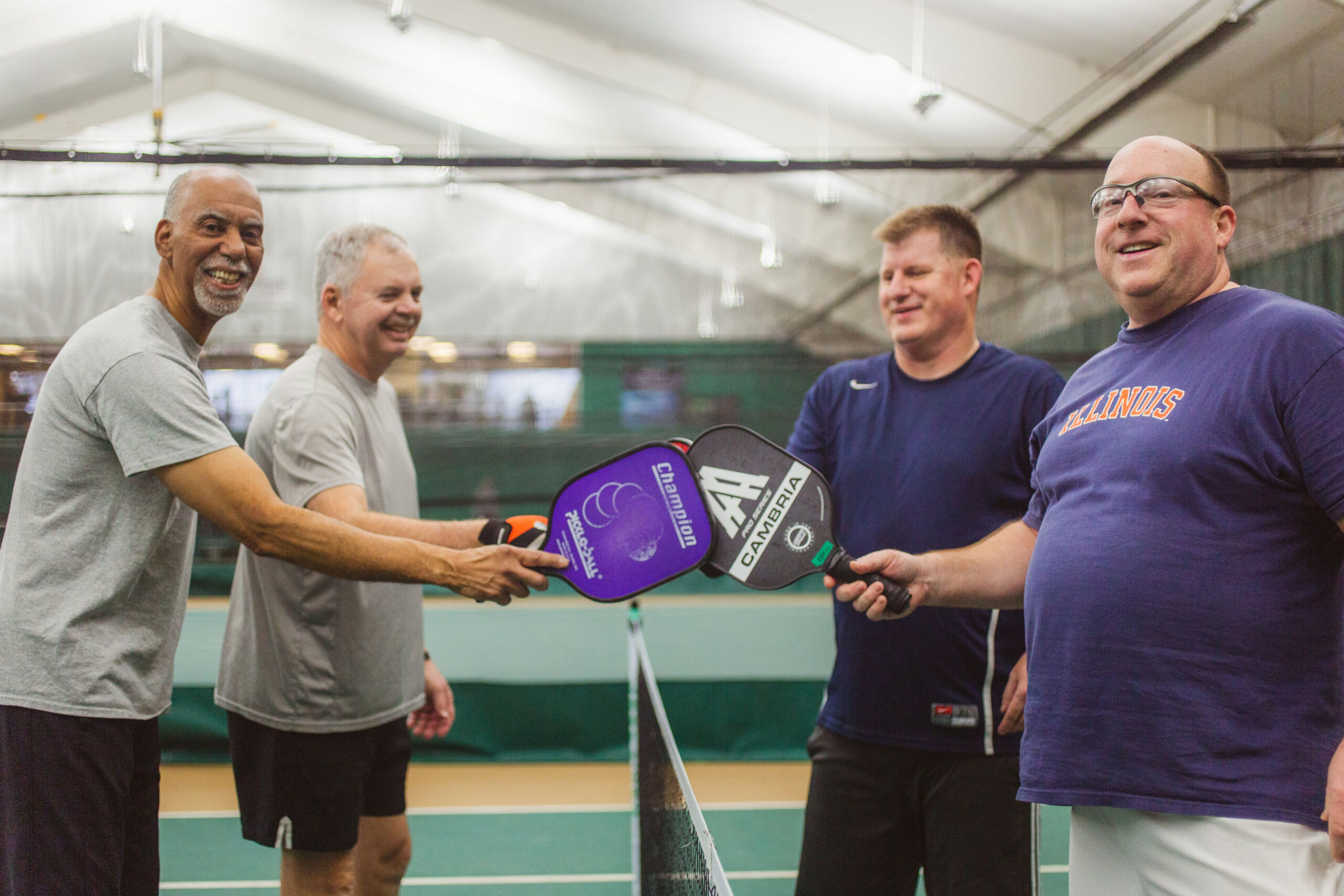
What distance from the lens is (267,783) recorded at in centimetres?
225

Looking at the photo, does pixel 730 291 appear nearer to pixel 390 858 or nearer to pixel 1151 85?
pixel 1151 85

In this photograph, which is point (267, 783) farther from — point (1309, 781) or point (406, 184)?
point (406, 184)

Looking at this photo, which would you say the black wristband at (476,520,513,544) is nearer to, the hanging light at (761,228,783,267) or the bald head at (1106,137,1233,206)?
the bald head at (1106,137,1233,206)

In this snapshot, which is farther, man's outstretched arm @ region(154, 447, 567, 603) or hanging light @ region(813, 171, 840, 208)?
hanging light @ region(813, 171, 840, 208)

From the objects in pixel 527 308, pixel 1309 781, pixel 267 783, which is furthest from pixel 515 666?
pixel 1309 781

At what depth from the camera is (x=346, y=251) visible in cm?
250

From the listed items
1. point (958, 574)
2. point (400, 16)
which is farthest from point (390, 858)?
point (400, 16)

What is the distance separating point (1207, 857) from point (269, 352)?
570cm

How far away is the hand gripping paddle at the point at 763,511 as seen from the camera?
1.94 m

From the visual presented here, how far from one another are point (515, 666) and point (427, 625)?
0.79 metres

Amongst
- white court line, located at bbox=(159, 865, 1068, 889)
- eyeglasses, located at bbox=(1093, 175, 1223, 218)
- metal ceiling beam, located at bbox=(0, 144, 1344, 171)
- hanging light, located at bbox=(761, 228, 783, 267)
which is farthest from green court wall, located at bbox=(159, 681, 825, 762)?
eyeglasses, located at bbox=(1093, 175, 1223, 218)

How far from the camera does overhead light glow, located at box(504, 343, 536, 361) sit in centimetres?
629

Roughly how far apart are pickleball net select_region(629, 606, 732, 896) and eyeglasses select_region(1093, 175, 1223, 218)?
123 centimetres

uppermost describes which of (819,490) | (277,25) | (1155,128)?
(277,25)
